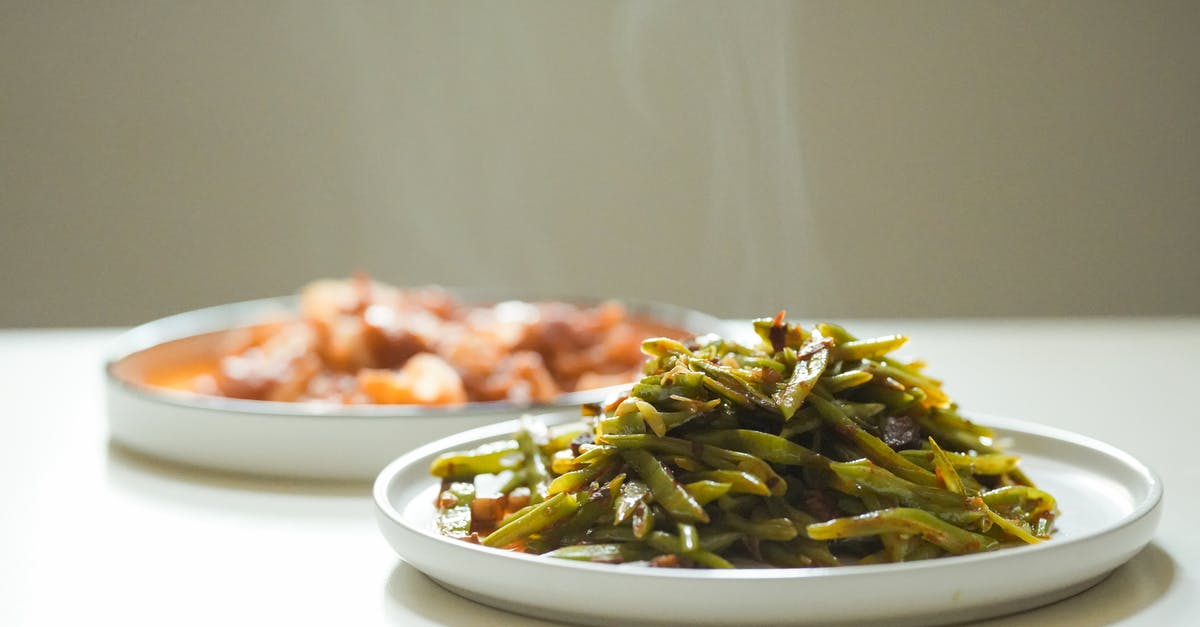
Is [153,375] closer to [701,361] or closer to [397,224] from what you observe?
[701,361]

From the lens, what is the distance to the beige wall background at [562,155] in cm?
471

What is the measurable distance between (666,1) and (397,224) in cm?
238

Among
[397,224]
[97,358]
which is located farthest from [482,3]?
[97,358]

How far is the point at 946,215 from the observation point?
15.9 ft

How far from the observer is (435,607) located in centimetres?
121

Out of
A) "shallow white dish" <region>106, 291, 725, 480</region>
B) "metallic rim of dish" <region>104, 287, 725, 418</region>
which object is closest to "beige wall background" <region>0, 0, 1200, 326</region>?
"metallic rim of dish" <region>104, 287, 725, 418</region>

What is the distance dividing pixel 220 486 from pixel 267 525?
8.6 inches

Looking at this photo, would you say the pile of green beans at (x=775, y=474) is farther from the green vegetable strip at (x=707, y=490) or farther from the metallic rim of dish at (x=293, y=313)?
the metallic rim of dish at (x=293, y=313)

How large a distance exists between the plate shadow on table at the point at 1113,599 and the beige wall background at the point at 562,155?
322 cm

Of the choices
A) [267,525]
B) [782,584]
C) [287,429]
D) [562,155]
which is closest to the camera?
[782,584]

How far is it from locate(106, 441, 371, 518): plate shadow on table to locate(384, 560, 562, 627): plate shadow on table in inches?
13.3

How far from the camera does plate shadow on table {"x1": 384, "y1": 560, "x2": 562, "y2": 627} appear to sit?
3.80ft

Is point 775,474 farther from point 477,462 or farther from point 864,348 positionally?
point 477,462

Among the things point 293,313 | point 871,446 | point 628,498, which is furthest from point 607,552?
point 293,313
